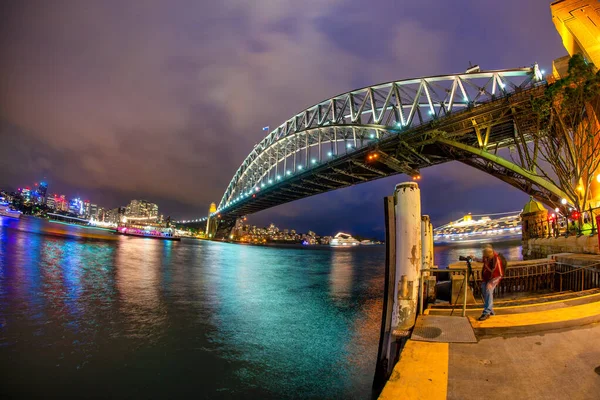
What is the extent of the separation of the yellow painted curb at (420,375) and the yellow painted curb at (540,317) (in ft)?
3.59

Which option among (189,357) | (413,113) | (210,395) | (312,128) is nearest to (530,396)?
(210,395)

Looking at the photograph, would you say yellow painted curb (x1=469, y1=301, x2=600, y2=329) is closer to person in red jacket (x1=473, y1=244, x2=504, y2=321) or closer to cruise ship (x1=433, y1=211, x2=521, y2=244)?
person in red jacket (x1=473, y1=244, x2=504, y2=321)

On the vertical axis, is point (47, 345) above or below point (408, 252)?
below

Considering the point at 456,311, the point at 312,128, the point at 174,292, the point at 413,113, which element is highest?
the point at 312,128

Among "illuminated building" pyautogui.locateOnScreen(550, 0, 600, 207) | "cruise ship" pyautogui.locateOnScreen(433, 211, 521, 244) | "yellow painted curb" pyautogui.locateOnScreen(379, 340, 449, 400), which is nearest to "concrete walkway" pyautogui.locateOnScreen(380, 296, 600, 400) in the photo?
"yellow painted curb" pyautogui.locateOnScreen(379, 340, 449, 400)

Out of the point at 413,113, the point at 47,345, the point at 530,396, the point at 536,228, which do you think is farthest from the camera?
the point at 413,113

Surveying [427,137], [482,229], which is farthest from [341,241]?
[427,137]

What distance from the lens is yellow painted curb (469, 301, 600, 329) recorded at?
3947 millimetres

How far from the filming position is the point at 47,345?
6.30 metres

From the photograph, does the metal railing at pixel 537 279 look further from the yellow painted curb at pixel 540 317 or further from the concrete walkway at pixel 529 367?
the concrete walkway at pixel 529 367

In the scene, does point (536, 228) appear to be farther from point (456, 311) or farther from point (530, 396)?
point (530, 396)

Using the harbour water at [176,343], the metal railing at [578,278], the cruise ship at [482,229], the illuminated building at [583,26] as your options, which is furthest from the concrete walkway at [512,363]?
the cruise ship at [482,229]

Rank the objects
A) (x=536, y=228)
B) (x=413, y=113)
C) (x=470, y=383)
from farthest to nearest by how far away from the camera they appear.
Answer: (x=413, y=113) < (x=536, y=228) < (x=470, y=383)

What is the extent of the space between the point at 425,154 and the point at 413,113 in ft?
17.4
